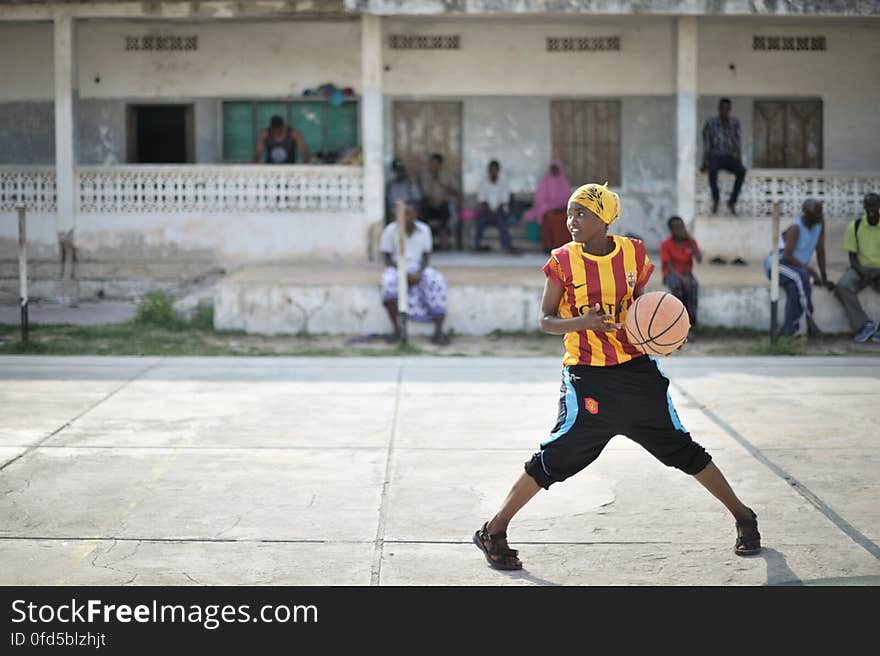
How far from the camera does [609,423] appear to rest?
5367 millimetres

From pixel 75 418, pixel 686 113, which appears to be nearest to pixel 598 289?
pixel 75 418

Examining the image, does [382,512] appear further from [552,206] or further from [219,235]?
[552,206]

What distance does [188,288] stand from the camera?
15.8 metres

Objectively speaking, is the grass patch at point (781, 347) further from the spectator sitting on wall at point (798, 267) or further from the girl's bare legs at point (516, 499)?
the girl's bare legs at point (516, 499)

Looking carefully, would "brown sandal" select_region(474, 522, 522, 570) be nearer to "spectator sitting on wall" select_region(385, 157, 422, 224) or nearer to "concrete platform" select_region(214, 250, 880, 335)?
"concrete platform" select_region(214, 250, 880, 335)

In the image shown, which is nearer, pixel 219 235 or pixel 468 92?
pixel 219 235

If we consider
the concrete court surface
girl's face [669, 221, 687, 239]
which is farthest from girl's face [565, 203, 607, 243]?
girl's face [669, 221, 687, 239]

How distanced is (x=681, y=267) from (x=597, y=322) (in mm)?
7675

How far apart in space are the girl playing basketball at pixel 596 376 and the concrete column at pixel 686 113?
34.7 ft

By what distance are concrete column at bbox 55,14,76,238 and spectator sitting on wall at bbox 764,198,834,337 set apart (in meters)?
8.81

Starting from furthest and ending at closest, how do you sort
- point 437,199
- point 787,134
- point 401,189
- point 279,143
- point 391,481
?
1. point 787,134
2. point 437,199
3. point 279,143
4. point 401,189
5. point 391,481

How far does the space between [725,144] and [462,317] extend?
15.7 feet
